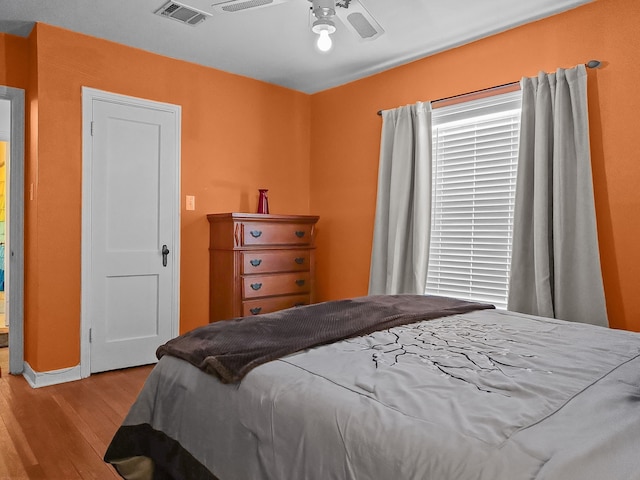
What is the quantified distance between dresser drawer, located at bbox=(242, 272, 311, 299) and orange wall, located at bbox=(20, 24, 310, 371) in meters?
0.50

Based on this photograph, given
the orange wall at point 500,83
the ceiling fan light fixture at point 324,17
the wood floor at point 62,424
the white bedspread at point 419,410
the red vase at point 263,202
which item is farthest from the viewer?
the red vase at point 263,202

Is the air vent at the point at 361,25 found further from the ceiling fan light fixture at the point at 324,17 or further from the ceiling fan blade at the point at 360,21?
the ceiling fan light fixture at the point at 324,17

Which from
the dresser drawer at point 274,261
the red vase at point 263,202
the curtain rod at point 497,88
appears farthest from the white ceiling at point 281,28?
the dresser drawer at point 274,261

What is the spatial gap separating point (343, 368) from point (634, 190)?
2358 mm

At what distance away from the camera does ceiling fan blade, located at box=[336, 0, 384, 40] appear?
7.68ft

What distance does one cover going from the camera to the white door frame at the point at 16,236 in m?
3.47

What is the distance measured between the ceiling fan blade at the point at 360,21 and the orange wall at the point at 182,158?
1910 millimetres

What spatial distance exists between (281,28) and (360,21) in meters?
1.08

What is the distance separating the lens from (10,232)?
3504mm

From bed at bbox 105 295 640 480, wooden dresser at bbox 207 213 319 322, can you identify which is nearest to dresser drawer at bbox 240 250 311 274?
wooden dresser at bbox 207 213 319 322

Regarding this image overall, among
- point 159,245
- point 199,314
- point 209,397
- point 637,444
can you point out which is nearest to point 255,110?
point 159,245

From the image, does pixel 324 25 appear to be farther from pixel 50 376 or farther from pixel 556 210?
pixel 50 376

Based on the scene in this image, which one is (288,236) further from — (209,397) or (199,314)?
(209,397)

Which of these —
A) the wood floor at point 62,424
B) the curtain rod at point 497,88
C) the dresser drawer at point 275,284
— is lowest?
the wood floor at point 62,424
